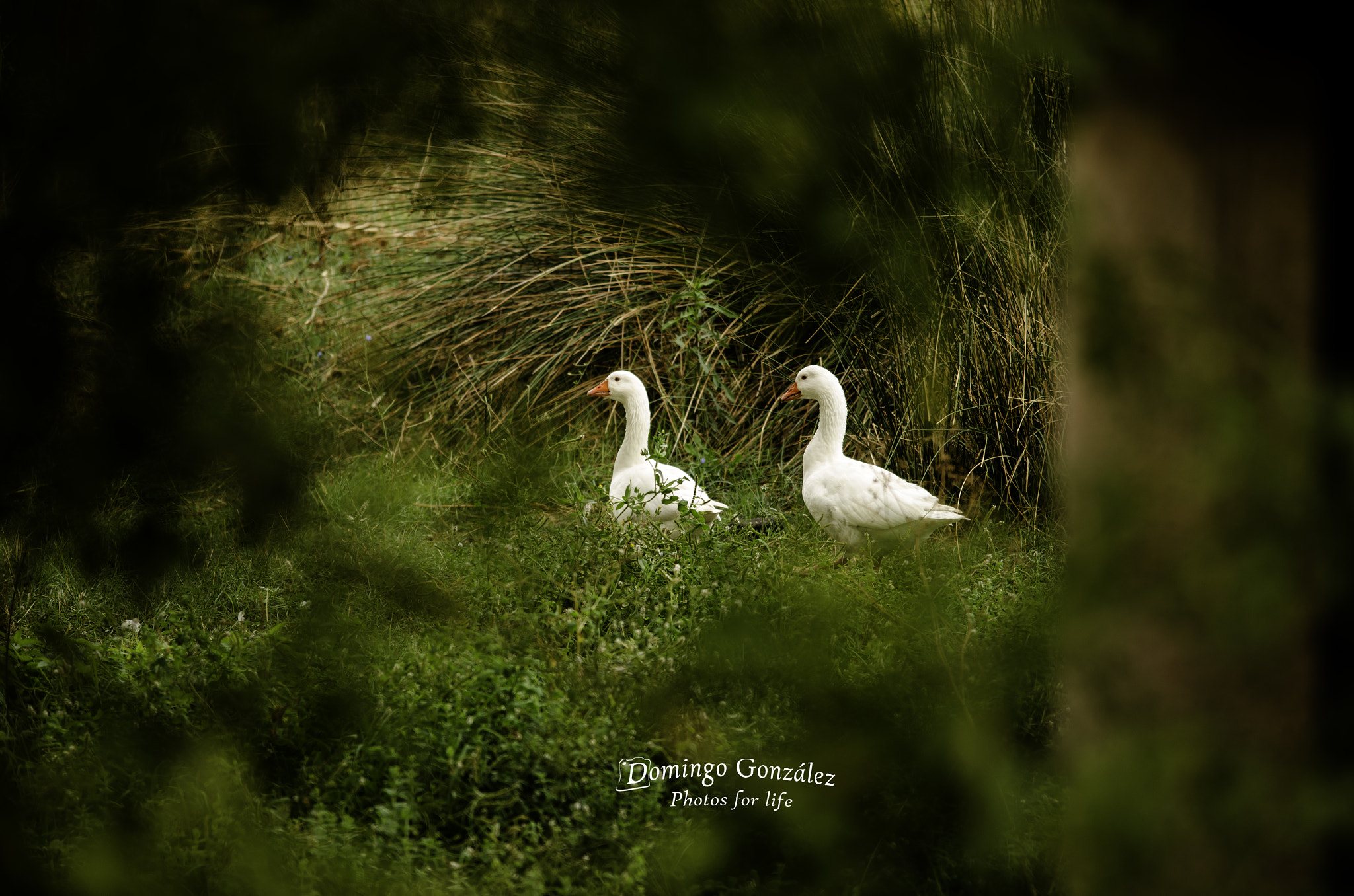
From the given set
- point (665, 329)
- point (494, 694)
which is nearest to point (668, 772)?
point (494, 694)

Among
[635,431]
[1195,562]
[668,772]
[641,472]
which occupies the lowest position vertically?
[641,472]

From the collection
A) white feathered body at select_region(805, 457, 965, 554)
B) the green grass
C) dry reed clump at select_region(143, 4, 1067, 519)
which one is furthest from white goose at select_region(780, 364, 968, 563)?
dry reed clump at select_region(143, 4, 1067, 519)

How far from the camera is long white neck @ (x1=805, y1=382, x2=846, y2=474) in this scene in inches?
174

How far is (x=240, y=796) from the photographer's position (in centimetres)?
101

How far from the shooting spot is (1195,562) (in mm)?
459

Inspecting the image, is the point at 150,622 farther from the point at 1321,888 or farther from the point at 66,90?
the point at 1321,888

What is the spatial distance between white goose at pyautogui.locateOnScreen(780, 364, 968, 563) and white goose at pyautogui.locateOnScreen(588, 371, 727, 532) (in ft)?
1.37

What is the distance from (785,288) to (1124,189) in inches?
176

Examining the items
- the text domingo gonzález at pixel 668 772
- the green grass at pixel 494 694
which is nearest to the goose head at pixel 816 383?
the green grass at pixel 494 694

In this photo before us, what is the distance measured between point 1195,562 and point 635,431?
13.5 feet

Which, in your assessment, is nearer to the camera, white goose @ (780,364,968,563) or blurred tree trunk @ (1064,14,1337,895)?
blurred tree trunk @ (1064,14,1337,895)

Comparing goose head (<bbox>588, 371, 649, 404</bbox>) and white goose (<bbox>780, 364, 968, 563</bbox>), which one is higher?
goose head (<bbox>588, 371, 649, 404</bbox>)

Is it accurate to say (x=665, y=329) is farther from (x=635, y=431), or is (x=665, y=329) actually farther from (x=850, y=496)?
(x=850, y=496)

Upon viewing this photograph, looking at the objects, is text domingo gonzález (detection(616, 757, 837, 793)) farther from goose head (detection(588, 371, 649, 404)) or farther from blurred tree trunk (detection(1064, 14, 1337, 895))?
goose head (detection(588, 371, 649, 404))
